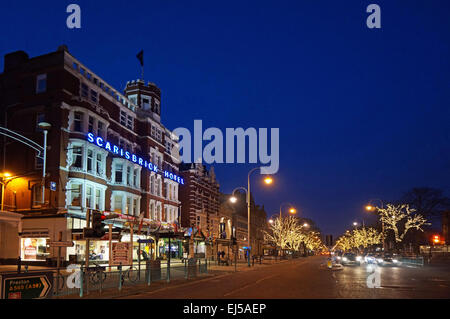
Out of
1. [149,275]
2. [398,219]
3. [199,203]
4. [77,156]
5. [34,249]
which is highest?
[77,156]

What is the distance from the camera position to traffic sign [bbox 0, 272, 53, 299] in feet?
42.3

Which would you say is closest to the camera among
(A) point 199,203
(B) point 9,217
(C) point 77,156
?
(B) point 9,217

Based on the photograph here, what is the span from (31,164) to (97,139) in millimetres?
6363

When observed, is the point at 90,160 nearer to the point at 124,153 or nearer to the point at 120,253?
the point at 124,153

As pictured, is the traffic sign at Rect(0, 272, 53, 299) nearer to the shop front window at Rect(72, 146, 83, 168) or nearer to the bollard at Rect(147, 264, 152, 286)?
the bollard at Rect(147, 264, 152, 286)

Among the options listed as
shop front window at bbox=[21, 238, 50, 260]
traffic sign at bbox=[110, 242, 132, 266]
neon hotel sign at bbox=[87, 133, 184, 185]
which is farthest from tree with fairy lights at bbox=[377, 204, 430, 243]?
traffic sign at bbox=[110, 242, 132, 266]

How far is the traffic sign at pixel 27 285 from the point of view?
1289 centimetres

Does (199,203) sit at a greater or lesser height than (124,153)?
lesser

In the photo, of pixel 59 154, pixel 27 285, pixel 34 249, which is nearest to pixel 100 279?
pixel 27 285

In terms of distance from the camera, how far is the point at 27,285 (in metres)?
13.8

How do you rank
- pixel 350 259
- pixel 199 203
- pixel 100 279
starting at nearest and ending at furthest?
pixel 100 279 → pixel 350 259 → pixel 199 203

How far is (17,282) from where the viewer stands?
43.7 feet

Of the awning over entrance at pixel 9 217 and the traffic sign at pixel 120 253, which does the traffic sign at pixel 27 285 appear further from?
the awning over entrance at pixel 9 217
